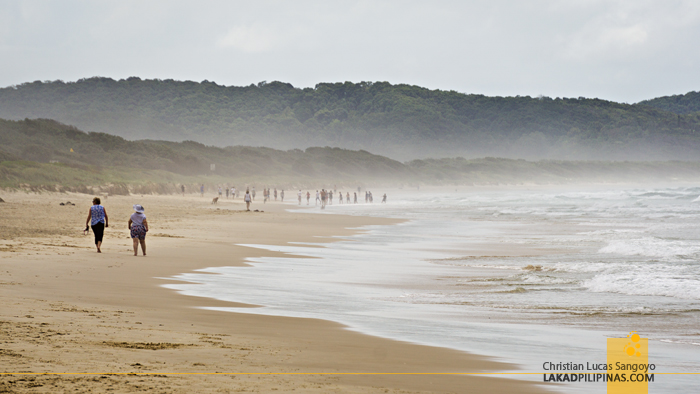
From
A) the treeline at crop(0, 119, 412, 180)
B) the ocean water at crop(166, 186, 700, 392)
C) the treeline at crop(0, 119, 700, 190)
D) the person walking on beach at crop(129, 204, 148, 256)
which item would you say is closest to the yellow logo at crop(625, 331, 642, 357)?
the ocean water at crop(166, 186, 700, 392)

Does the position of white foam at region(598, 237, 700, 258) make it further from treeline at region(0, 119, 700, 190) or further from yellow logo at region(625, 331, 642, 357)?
treeline at region(0, 119, 700, 190)

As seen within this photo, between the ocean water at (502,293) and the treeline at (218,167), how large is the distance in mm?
32278

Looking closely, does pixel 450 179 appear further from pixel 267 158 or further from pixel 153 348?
pixel 153 348

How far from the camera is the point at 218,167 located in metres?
98.1

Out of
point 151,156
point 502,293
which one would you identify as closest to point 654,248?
point 502,293

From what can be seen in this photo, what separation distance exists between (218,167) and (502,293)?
3558 inches

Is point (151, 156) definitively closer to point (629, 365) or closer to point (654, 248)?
point (654, 248)

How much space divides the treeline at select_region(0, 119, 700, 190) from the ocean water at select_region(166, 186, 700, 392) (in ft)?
106

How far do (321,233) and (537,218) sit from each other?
15549 mm

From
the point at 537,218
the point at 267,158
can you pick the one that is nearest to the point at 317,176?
the point at 267,158

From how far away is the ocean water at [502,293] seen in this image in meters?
7.11

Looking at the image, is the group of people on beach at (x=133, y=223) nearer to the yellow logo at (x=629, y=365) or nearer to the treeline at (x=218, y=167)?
the yellow logo at (x=629, y=365)

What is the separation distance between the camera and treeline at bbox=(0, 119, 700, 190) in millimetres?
52625

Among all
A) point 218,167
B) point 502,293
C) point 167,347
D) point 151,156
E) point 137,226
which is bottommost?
point 502,293
